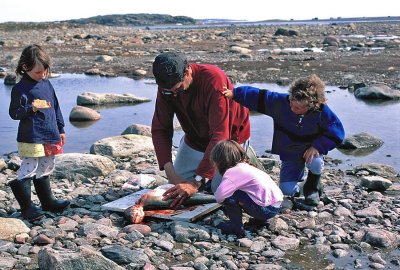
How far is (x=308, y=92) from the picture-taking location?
593 cm

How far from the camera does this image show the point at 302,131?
6246 millimetres

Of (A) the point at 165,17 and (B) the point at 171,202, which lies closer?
(B) the point at 171,202

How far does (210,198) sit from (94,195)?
1.40 metres

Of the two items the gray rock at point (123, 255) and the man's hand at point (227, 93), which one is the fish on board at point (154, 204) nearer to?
the gray rock at point (123, 255)

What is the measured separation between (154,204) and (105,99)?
864cm

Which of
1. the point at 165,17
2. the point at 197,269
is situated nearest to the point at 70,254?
the point at 197,269

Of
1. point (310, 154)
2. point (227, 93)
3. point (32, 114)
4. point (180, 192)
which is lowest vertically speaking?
point (180, 192)

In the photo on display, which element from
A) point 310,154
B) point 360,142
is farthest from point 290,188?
point 360,142

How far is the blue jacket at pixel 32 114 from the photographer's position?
557 centimetres

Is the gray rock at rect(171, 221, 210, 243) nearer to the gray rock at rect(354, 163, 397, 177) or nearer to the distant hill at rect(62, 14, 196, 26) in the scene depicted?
the gray rock at rect(354, 163, 397, 177)

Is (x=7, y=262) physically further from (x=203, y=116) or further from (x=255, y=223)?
(x=203, y=116)

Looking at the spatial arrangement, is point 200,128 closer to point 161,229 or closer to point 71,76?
point 161,229

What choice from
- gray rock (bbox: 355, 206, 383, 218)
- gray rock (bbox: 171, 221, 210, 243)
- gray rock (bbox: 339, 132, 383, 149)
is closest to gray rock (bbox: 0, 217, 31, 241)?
gray rock (bbox: 171, 221, 210, 243)

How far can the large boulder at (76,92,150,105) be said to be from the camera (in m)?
14.2
